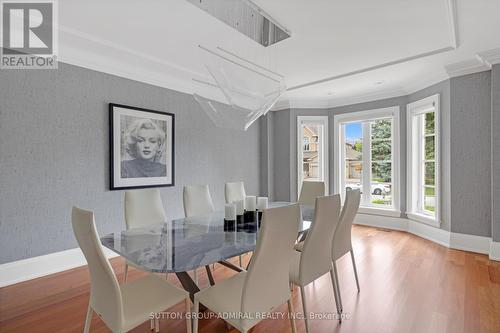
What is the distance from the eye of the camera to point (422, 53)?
3176 mm

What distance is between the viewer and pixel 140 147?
11.6 ft

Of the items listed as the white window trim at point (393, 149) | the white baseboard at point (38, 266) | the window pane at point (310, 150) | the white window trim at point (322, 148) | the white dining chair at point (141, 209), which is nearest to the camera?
the white dining chair at point (141, 209)

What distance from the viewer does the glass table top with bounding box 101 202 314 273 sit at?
1.44 m

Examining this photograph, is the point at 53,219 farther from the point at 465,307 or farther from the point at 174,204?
the point at 465,307

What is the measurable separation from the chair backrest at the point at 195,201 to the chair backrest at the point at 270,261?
1.61 meters

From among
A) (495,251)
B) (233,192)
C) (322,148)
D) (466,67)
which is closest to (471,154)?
(466,67)

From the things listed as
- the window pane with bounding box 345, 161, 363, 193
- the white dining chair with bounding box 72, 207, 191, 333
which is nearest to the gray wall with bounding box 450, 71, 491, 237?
the window pane with bounding box 345, 161, 363, 193

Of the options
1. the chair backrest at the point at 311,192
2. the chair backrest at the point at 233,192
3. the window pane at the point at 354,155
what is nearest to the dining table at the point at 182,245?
the chair backrest at the point at 233,192

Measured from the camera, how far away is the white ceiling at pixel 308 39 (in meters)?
2.22

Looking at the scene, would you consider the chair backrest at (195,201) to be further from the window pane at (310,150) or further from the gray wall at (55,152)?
the window pane at (310,150)

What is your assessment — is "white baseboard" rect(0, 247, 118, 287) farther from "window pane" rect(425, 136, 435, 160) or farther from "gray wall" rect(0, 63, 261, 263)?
"window pane" rect(425, 136, 435, 160)

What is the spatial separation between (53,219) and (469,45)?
5.10 m

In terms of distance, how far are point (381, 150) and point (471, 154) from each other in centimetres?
154

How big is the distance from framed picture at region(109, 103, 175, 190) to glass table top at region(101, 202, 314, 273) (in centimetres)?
146
